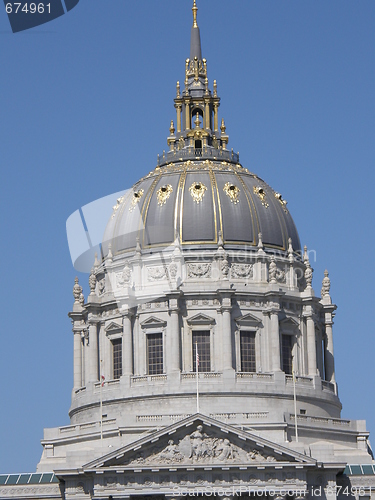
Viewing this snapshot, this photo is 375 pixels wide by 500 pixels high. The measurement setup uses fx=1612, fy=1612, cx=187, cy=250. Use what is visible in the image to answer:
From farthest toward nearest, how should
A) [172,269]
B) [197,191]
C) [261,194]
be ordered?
1. [261,194]
2. [197,191]
3. [172,269]

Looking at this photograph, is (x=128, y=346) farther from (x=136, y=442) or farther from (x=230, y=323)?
(x=136, y=442)

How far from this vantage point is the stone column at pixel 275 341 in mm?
127938

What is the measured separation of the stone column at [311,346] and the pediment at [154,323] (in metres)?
12.1

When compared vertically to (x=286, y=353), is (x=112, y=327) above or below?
above

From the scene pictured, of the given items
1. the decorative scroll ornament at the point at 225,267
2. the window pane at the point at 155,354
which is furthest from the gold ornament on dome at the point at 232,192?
the window pane at the point at 155,354

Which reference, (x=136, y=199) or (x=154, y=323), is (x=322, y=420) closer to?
(x=154, y=323)

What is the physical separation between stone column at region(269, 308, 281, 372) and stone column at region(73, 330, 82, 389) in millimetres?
17043

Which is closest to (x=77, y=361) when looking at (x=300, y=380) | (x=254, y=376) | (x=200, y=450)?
(x=254, y=376)

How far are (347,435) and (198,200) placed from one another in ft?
77.1

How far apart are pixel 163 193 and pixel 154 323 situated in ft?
38.8

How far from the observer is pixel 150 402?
4941 inches

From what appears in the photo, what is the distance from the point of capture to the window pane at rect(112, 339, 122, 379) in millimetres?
131125

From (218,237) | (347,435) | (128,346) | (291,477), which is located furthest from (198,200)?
(291,477)

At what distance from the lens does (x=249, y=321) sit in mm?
129750
